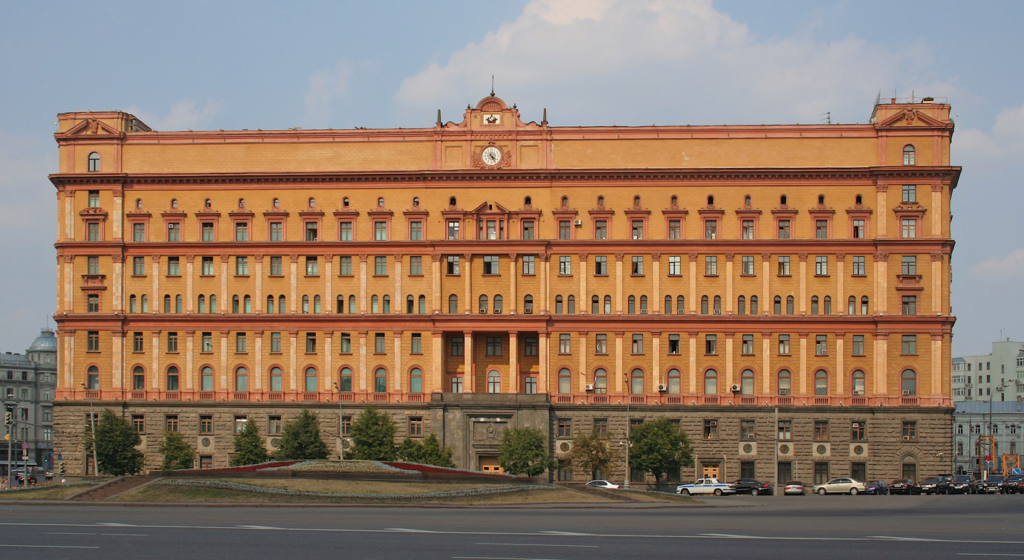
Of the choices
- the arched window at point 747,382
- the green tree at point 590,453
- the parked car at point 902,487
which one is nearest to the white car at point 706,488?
the green tree at point 590,453

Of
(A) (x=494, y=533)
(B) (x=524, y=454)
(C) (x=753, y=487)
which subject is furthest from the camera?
(B) (x=524, y=454)

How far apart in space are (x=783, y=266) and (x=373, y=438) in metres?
34.4

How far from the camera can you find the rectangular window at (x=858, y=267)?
9156cm

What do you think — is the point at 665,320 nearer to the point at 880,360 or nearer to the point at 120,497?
the point at 880,360

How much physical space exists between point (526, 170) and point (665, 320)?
631 inches

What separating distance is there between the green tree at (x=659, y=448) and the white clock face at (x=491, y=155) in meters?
24.0

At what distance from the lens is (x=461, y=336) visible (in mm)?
93812

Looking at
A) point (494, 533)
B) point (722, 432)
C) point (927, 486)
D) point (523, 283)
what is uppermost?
point (523, 283)

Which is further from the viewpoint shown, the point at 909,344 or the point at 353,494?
the point at 909,344

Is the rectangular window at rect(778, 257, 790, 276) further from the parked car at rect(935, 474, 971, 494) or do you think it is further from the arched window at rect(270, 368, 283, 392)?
the arched window at rect(270, 368, 283, 392)

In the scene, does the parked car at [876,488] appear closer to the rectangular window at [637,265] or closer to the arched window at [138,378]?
the rectangular window at [637,265]

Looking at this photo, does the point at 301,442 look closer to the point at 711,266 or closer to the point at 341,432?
the point at 341,432

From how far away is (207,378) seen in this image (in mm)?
94312

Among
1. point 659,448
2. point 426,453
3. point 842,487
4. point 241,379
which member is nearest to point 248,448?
point 241,379
